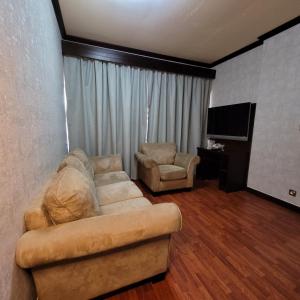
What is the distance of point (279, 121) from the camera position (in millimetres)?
2627

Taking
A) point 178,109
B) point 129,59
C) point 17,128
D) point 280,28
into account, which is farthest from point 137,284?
point 280,28

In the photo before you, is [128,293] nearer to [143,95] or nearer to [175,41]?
[143,95]

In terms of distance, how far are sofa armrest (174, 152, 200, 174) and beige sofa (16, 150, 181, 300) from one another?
1911 mm

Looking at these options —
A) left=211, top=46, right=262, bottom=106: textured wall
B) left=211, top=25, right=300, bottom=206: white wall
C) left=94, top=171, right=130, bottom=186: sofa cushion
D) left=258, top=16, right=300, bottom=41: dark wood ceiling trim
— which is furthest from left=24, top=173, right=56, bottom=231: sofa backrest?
left=258, top=16, right=300, bottom=41: dark wood ceiling trim

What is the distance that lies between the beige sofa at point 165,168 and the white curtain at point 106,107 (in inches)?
15.9

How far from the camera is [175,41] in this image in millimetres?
2930

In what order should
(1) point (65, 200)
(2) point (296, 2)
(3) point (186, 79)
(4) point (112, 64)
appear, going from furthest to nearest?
(3) point (186, 79) → (4) point (112, 64) → (2) point (296, 2) → (1) point (65, 200)

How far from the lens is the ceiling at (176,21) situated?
2061 mm

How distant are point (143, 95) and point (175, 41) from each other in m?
1.11

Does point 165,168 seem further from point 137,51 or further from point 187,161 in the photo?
point 137,51

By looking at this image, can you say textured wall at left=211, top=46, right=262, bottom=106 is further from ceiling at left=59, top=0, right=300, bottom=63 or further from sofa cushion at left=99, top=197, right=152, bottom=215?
sofa cushion at left=99, top=197, right=152, bottom=215

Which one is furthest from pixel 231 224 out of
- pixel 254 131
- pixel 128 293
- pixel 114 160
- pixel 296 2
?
pixel 296 2

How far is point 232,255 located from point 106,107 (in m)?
2.98

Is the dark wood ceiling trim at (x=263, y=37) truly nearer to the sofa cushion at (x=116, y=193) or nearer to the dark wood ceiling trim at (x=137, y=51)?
the dark wood ceiling trim at (x=137, y=51)
